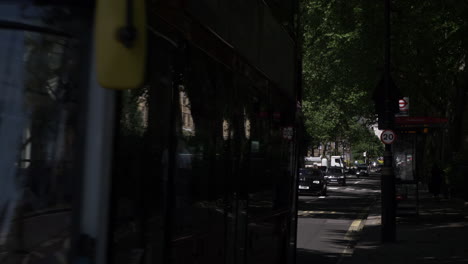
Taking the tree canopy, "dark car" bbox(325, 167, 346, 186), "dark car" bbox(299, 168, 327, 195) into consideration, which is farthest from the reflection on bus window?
"dark car" bbox(325, 167, 346, 186)

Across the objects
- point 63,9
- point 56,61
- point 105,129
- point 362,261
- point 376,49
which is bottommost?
point 362,261

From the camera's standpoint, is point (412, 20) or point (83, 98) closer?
point (83, 98)

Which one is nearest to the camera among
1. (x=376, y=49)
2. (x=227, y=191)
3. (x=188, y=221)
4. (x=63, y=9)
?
(x=63, y=9)

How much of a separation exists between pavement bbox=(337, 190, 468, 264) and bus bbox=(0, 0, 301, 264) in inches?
364

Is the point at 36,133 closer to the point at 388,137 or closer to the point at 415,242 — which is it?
the point at 388,137

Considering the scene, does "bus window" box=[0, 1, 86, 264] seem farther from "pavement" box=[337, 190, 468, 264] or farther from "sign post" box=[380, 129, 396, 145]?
"sign post" box=[380, 129, 396, 145]

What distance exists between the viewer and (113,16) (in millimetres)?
2463

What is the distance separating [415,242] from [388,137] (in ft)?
7.53

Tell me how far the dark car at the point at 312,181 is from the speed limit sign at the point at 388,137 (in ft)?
84.1

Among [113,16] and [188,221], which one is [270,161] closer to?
[188,221]

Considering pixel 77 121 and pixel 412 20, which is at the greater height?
pixel 412 20

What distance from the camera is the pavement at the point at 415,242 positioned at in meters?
14.0

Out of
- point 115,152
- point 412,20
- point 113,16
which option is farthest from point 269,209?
point 412,20

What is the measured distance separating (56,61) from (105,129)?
293mm
